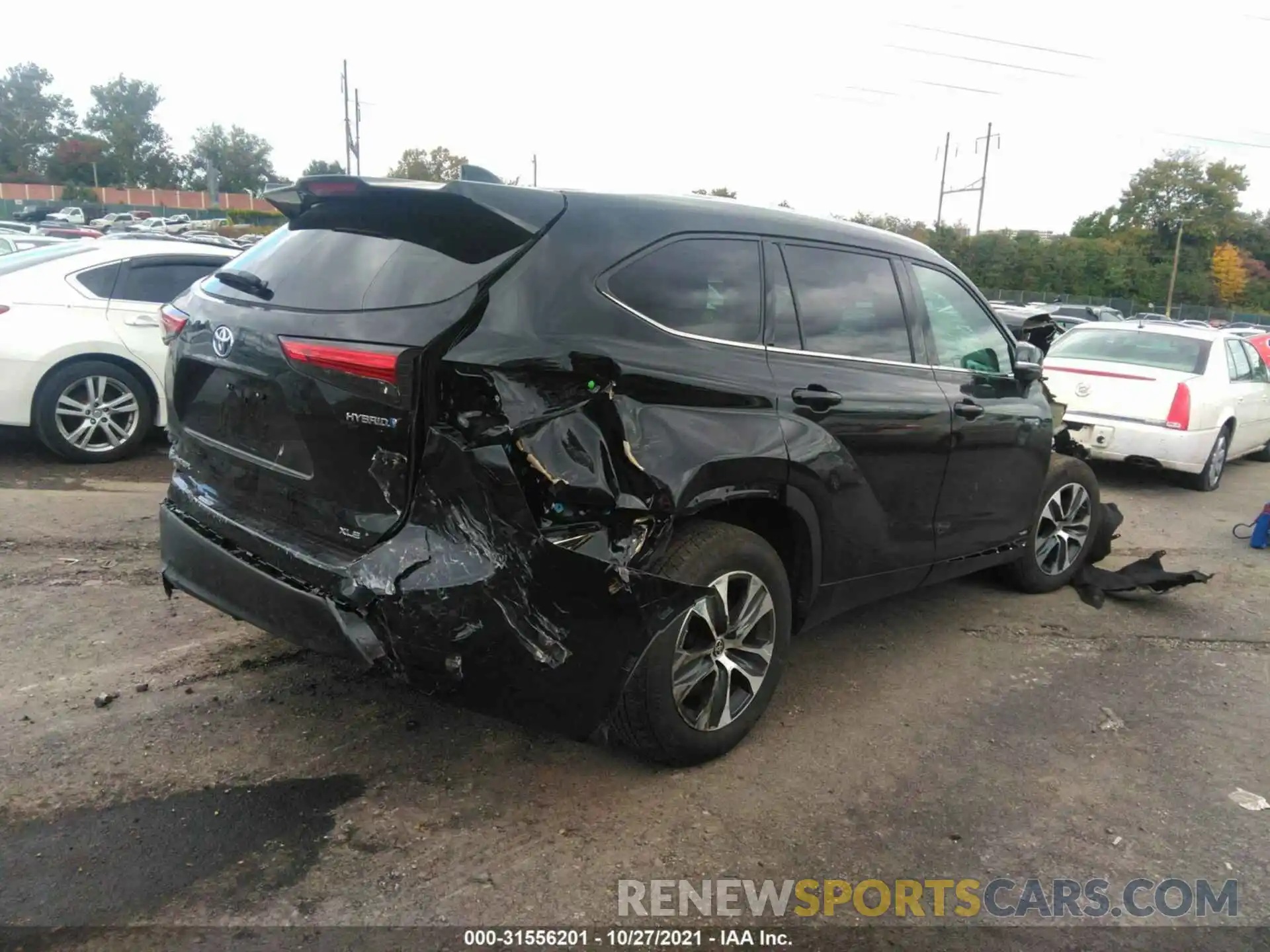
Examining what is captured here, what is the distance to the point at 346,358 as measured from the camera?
2695 mm

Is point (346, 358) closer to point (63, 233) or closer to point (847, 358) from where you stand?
point (847, 358)

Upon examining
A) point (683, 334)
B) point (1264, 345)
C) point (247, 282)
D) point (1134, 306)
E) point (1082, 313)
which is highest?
point (247, 282)

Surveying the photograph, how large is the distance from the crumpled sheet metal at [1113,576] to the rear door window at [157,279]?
629 centimetres

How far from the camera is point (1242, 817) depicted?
3203 millimetres

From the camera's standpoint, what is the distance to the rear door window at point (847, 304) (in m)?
3.56

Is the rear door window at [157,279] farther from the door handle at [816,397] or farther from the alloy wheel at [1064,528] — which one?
the alloy wheel at [1064,528]

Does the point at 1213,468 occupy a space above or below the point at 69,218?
below

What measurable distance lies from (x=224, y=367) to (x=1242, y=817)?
3.76 meters

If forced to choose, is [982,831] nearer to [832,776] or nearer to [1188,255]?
[832,776]

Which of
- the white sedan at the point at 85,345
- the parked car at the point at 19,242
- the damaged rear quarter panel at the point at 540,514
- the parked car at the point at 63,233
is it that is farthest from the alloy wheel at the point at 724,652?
the parked car at the point at 63,233

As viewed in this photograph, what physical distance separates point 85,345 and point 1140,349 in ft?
29.6

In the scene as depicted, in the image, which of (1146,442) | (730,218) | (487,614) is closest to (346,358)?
(487,614)

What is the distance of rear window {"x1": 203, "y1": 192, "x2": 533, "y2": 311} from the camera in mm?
2740

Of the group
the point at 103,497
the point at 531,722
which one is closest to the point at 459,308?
the point at 531,722
